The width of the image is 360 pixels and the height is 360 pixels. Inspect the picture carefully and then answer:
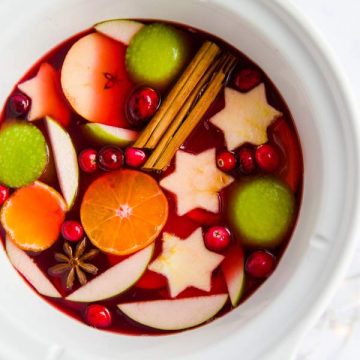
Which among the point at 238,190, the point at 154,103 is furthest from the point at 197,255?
the point at 154,103

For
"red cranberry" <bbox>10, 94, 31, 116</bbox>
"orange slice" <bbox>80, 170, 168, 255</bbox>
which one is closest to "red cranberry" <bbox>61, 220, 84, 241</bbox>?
"orange slice" <bbox>80, 170, 168, 255</bbox>

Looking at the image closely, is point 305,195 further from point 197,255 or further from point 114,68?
point 114,68

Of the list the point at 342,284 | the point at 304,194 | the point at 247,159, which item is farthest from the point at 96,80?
the point at 342,284

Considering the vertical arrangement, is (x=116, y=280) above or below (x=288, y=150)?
below

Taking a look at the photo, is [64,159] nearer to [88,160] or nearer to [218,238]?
[88,160]

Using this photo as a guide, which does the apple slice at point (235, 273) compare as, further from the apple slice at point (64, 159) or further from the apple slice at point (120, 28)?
the apple slice at point (120, 28)
